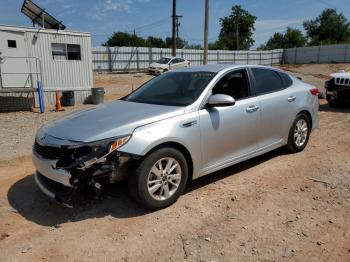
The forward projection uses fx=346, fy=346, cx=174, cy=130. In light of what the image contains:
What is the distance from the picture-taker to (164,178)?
3.87m

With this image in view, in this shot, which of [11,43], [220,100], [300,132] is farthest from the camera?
[11,43]

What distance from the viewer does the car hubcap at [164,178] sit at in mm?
3783

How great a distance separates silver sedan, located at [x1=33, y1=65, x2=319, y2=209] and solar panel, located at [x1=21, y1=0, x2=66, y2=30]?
1081cm

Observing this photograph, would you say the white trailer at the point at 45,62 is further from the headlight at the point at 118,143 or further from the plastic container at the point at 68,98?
the headlight at the point at 118,143

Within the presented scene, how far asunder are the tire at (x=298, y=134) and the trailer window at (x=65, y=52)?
1142 cm

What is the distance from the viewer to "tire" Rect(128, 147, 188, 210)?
3650mm

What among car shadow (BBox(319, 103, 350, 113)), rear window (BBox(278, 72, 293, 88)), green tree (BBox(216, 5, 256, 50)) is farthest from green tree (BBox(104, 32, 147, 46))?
rear window (BBox(278, 72, 293, 88))

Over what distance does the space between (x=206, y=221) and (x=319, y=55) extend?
44.9 m

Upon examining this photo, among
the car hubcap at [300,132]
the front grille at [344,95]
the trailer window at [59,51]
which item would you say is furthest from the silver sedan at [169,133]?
the trailer window at [59,51]

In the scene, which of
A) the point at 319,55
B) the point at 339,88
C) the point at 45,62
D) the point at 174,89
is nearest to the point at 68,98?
the point at 45,62

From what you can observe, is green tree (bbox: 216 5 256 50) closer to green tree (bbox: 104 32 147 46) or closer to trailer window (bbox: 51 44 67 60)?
green tree (bbox: 104 32 147 46)

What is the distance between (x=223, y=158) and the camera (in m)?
4.52

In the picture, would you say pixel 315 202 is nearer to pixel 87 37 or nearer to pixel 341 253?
pixel 341 253

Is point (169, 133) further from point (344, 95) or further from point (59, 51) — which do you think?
point (59, 51)
